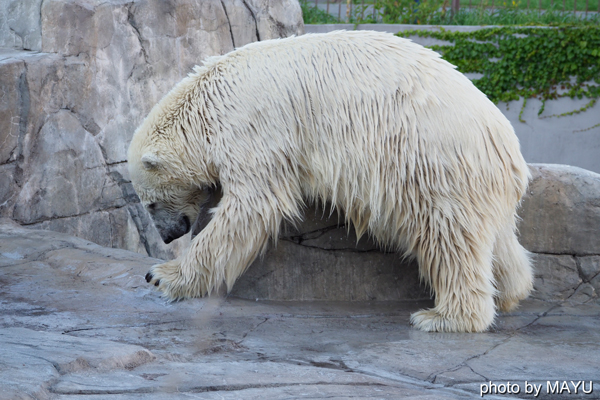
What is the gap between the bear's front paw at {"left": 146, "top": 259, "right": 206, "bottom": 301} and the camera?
4.03 m

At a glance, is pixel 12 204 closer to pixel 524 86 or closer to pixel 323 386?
pixel 323 386

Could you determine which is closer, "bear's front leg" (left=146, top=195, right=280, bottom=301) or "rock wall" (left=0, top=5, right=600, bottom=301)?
"bear's front leg" (left=146, top=195, right=280, bottom=301)

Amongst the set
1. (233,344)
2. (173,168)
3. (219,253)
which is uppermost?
(173,168)

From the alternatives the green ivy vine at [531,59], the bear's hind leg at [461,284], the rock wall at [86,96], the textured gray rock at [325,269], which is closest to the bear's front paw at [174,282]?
the textured gray rock at [325,269]

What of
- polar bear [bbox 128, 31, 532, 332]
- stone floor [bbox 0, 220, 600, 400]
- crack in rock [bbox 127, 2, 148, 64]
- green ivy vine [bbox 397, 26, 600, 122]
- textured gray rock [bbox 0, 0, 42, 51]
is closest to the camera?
stone floor [bbox 0, 220, 600, 400]

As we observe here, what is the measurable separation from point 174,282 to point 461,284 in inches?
64.9

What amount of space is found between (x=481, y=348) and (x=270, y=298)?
1464 mm

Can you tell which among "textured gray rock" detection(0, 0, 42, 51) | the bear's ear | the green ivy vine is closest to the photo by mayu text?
the bear's ear

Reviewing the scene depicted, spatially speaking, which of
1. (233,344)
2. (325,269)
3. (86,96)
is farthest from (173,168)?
(86,96)

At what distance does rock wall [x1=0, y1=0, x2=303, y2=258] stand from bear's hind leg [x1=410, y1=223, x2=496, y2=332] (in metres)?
3.49

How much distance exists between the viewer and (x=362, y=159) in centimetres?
387

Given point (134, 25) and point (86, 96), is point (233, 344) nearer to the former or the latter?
point (86, 96)

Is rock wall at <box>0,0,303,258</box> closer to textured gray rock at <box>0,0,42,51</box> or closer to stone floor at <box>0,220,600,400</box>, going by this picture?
textured gray rock at <box>0,0,42,51</box>

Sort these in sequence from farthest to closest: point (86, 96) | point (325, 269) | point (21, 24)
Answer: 1. point (86, 96)
2. point (21, 24)
3. point (325, 269)
